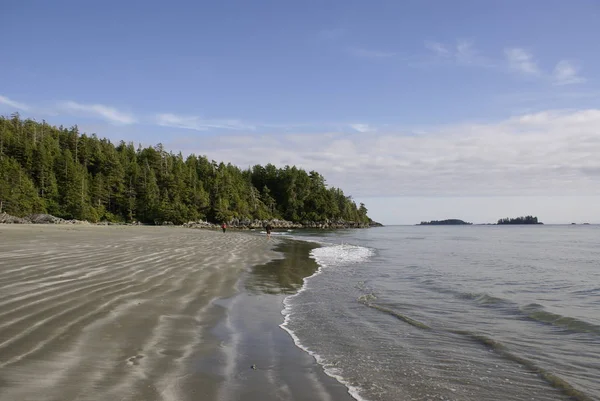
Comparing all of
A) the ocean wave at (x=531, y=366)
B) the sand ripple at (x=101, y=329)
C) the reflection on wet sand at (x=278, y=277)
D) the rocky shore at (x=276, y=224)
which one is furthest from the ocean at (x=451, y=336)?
the rocky shore at (x=276, y=224)

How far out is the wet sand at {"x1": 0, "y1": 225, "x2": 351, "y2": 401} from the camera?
13.6 ft

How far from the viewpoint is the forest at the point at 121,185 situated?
76875mm

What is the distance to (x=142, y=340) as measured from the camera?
19.0ft

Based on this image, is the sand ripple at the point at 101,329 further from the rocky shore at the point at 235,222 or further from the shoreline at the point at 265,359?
the rocky shore at the point at 235,222

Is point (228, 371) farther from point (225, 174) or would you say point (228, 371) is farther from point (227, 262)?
point (225, 174)

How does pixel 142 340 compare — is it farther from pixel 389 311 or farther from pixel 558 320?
pixel 558 320

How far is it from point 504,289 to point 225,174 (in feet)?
386

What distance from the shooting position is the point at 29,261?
12.6 metres

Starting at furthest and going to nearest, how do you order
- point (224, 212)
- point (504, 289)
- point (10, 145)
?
1. point (224, 212)
2. point (10, 145)
3. point (504, 289)

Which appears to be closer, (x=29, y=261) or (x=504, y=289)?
(x=29, y=261)

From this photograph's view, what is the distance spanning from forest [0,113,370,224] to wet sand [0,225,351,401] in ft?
230

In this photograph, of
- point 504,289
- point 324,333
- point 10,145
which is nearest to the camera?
point 324,333

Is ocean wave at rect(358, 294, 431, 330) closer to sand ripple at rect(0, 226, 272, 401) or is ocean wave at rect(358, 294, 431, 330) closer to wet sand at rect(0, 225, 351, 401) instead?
wet sand at rect(0, 225, 351, 401)

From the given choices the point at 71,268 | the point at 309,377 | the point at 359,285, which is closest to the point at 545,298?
the point at 359,285
